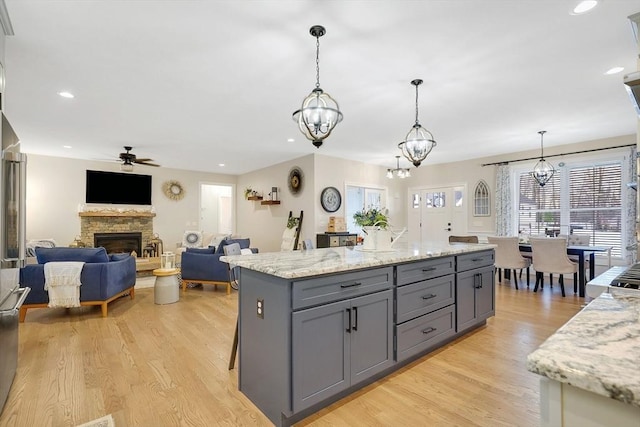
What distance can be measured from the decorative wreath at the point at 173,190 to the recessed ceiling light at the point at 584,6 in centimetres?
865

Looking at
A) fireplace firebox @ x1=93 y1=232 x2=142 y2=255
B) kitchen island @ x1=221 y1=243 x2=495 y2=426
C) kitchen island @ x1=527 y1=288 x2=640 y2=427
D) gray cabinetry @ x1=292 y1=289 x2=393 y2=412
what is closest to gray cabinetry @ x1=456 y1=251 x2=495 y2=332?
kitchen island @ x1=221 y1=243 x2=495 y2=426

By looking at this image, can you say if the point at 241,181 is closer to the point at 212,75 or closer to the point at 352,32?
the point at 212,75

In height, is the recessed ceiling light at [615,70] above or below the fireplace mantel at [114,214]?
above

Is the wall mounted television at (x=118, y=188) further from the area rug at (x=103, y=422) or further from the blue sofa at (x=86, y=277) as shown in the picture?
the area rug at (x=103, y=422)

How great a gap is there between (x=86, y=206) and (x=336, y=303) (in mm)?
7801

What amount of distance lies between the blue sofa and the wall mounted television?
157 inches

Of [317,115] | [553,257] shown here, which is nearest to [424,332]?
[317,115]

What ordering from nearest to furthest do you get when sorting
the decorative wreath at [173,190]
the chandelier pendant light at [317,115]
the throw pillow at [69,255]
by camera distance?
1. the chandelier pendant light at [317,115]
2. the throw pillow at [69,255]
3. the decorative wreath at [173,190]

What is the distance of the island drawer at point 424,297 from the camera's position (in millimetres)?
2453

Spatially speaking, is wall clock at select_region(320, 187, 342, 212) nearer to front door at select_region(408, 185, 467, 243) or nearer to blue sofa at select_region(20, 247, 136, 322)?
front door at select_region(408, 185, 467, 243)

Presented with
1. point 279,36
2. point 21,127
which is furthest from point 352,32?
point 21,127

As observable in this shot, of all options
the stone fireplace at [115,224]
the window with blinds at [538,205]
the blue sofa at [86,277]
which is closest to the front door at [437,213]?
the window with blinds at [538,205]

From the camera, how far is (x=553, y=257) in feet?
16.0

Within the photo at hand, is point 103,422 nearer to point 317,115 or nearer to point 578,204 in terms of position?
point 317,115
